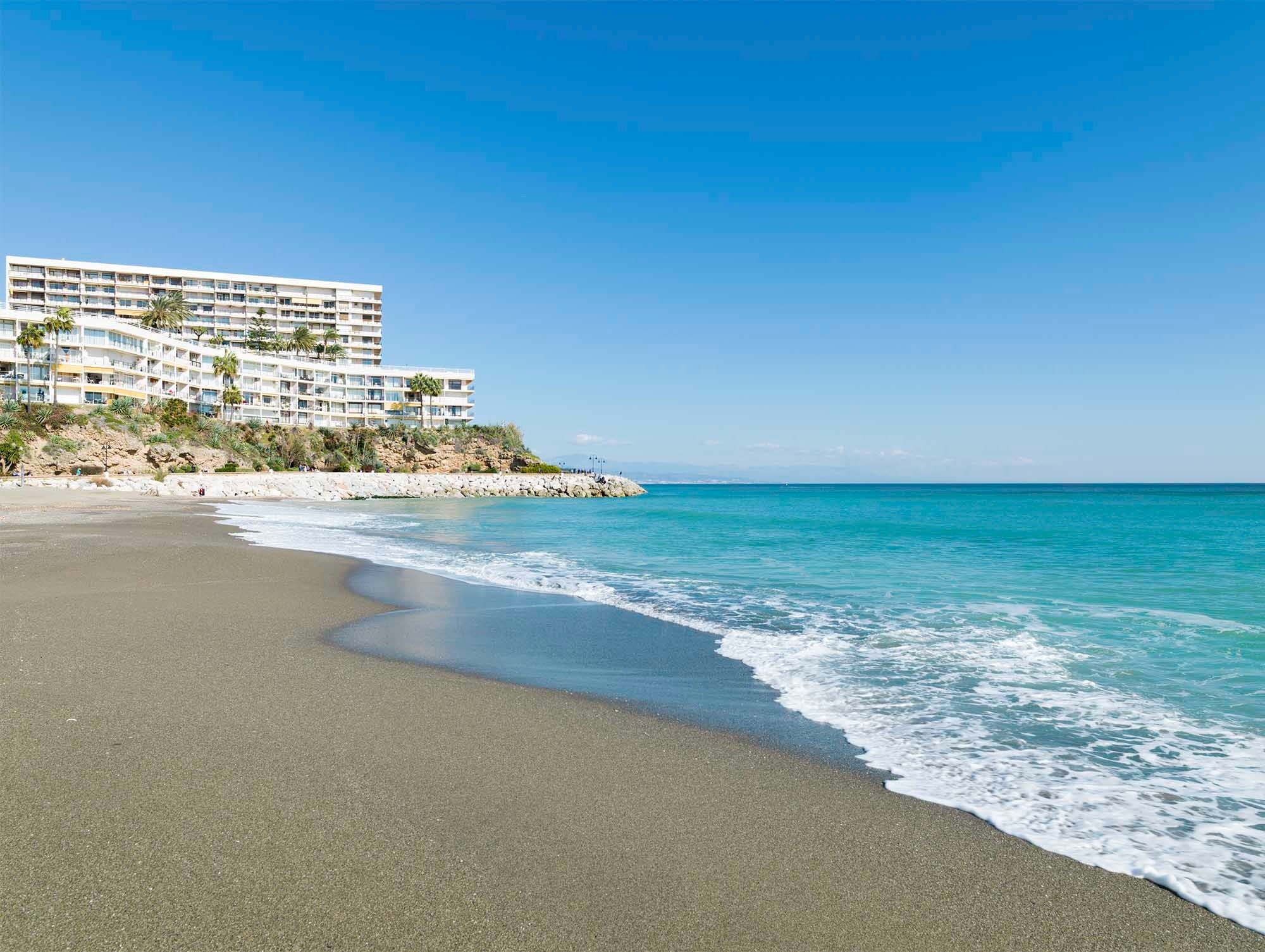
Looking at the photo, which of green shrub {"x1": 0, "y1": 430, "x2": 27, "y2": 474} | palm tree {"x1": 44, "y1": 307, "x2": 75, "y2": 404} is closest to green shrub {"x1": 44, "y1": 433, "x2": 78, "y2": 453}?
green shrub {"x1": 0, "y1": 430, "x2": 27, "y2": 474}

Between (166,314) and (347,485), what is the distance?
Result: 46100 millimetres

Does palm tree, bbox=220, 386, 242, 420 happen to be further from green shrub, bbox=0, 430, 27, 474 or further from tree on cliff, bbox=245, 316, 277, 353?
green shrub, bbox=0, 430, 27, 474

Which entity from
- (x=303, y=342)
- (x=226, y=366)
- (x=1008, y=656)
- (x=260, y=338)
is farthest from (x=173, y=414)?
(x=1008, y=656)

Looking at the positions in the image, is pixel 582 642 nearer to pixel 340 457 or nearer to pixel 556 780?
pixel 556 780

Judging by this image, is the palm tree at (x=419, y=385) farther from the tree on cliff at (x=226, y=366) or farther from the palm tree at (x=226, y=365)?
the palm tree at (x=226, y=365)

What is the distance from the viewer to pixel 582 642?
8.88 m

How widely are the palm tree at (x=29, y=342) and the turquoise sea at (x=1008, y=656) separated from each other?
5613 cm

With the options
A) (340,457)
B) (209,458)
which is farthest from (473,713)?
(340,457)

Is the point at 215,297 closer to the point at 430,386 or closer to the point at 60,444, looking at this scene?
the point at 430,386

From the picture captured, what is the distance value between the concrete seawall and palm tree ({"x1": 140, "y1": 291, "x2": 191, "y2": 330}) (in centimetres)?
3614

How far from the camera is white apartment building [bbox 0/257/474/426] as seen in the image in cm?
6881

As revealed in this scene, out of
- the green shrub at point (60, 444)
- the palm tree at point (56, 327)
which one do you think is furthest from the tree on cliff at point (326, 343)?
the green shrub at point (60, 444)

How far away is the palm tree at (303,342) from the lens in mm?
101750

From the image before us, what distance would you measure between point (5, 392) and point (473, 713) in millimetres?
81141
